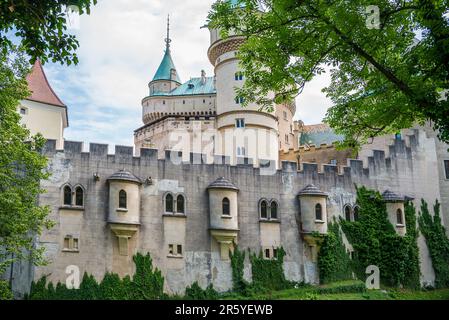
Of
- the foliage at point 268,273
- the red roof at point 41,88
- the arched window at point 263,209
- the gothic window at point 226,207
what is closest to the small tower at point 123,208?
the gothic window at point 226,207

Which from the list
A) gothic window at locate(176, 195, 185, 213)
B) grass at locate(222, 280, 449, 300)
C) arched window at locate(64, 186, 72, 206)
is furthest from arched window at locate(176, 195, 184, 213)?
arched window at locate(64, 186, 72, 206)

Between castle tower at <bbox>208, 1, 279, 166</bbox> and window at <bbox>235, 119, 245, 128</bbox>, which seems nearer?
castle tower at <bbox>208, 1, 279, 166</bbox>

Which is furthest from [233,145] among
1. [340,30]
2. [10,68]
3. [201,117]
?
[340,30]

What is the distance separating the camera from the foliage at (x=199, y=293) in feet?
96.4

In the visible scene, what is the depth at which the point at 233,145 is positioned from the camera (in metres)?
46.2

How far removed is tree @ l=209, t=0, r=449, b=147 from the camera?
560 inches

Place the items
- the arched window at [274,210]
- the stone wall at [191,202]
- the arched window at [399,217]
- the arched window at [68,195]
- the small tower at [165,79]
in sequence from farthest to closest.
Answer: the small tower at [165,79], the arched window at [399,217], the arched window at [274,210], the arched window at [68,195], the stone wall at [191,202]

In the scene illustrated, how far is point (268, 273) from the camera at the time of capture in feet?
102

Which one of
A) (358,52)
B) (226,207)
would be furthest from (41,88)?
(358,52)

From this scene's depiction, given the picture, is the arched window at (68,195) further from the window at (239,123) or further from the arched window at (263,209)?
the window at (239,123)

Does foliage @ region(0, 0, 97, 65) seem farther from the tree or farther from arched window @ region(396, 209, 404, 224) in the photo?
arched window @ region(396, 209, 404, 224)

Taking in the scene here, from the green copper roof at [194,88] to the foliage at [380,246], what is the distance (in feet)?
97.4

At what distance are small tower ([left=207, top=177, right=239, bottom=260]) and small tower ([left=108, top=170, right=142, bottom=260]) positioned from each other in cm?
422

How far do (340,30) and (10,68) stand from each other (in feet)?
41.5
